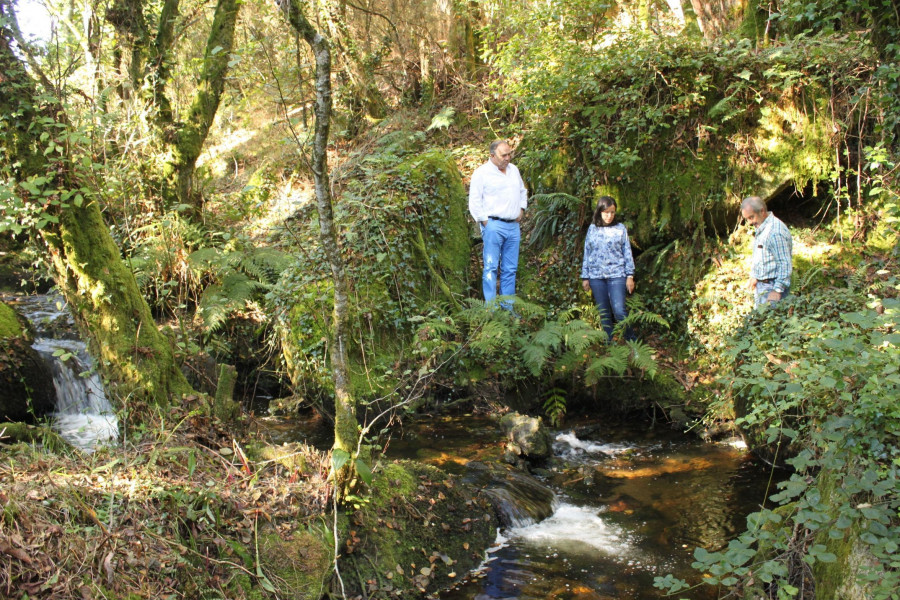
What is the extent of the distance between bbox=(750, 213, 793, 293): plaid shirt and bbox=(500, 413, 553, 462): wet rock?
2991 mm

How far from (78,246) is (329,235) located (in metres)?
2.44

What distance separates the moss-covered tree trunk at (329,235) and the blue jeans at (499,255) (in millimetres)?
4038

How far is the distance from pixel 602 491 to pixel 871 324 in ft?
10.8

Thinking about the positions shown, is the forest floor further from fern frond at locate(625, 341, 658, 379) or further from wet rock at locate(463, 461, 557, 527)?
fern frond at locate(625, 341, 658, 379)

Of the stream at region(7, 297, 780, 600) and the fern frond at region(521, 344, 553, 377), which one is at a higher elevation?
the fern frond at region(521, 344, 553, 377)

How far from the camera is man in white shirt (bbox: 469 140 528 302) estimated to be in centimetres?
805

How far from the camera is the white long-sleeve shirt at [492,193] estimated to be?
8.05 m

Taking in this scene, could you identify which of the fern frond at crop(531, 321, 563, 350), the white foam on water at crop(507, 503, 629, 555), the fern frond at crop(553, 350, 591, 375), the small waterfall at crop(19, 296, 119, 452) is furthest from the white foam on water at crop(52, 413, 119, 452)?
the fern frond at crop(553, 350, 591, 375)

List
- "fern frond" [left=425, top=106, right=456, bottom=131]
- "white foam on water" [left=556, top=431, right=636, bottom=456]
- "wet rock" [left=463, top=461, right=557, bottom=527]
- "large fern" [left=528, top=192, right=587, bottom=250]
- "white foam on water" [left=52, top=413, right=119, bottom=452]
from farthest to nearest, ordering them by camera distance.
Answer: "fern frond" [left=425, top=106, right=456, bottom=131]
"large fern" [left=528, top=192, right=587, bottom=250]
"white foam on water" [left=556, top=431, right=636, bottom=456]
"white foam on water" [left=52, top=413, right=119, bottom=452]
"wet rock" [left=463, top=461, right=557, bottom=527]

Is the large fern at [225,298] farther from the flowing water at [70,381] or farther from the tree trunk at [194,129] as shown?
the tree trunk at [194,129]

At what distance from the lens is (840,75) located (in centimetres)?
765

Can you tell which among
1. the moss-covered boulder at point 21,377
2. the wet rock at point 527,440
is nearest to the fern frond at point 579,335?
the wet rock at point 527,440

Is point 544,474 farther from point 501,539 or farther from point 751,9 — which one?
point 751,9

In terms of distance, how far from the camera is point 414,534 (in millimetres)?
4547
